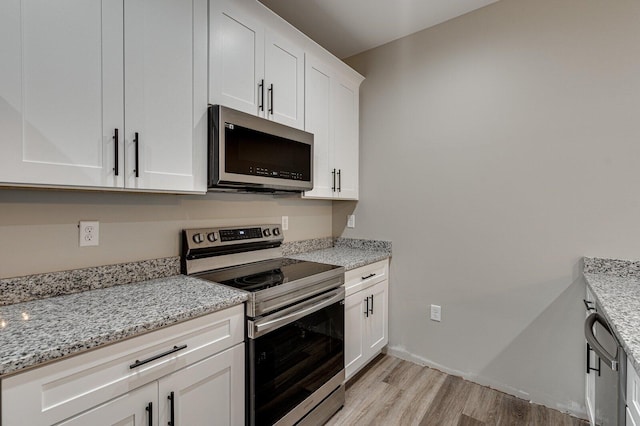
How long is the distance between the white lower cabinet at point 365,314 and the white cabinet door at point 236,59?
1.26 m

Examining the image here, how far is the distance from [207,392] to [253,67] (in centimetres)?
164

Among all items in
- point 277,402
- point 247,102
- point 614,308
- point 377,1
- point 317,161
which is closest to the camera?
point 614,308

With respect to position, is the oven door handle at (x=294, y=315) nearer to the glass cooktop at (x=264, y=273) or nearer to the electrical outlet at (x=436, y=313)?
the glass cooktop at (x=264, y=273)

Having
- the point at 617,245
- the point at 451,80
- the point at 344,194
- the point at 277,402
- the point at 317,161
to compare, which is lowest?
the point at 277,402

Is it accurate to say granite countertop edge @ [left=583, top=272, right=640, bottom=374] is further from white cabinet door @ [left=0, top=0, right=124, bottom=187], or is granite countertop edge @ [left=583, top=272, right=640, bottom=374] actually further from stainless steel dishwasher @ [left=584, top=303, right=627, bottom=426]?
white cabinet door @ [left=0, top=0, right=124, bottom=187]

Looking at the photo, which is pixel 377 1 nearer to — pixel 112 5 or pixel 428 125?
pixel 428 125

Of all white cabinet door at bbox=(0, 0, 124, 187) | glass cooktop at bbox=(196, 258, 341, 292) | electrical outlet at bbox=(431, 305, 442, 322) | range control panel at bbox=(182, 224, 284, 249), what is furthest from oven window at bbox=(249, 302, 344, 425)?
white cabinet door at bbox=(0, 0, 124, 187)

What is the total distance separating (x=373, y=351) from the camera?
7.94ft

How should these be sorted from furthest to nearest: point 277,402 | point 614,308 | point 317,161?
point 317,161 < point 277,402 < point 614,308

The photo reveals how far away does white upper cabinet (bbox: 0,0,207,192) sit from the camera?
1034 mm

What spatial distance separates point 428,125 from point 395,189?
563 mm

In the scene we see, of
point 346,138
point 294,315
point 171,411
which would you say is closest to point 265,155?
point 294,315

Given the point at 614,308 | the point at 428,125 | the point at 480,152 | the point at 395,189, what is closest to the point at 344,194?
the point at 395,189

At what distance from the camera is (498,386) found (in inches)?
85.3
